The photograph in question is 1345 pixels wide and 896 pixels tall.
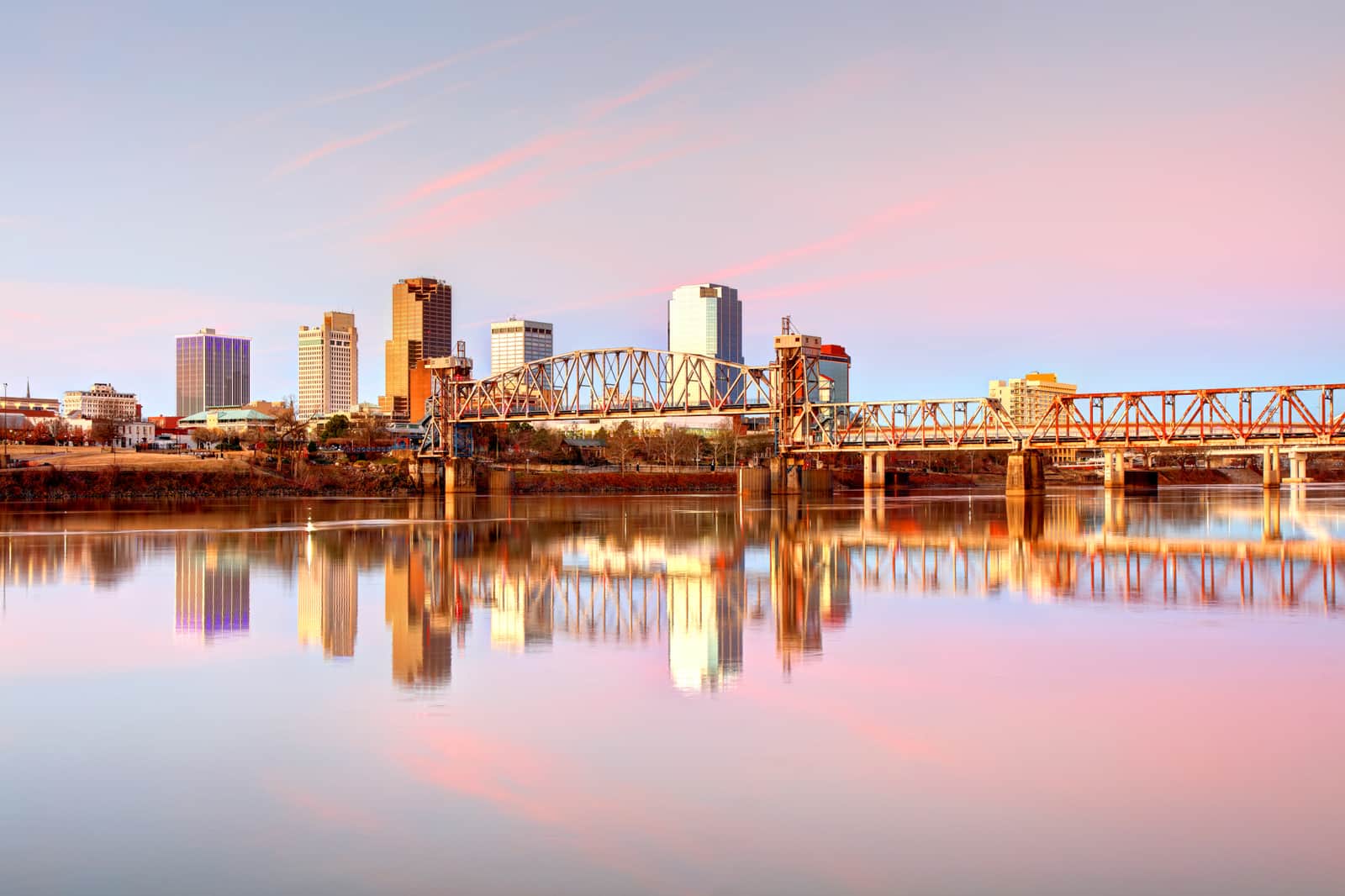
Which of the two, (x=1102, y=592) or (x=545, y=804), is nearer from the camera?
(x=545, y=804)

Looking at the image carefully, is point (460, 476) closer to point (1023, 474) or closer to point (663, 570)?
point (1023, 474)

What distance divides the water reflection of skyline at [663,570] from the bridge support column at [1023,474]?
47738mm

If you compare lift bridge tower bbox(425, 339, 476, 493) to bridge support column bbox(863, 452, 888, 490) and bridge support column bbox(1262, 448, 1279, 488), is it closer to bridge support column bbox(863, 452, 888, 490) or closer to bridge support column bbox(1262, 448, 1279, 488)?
bridge support column bbox(863, 452, 888, 490)

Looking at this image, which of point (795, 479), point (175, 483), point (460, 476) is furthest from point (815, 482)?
point (175, 483)

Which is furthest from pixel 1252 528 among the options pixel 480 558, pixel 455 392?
pixel 455 392

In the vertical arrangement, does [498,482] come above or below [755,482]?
below

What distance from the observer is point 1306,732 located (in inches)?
472

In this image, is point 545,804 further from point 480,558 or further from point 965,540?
point 965,540

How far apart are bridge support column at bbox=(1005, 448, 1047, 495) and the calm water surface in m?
79.6

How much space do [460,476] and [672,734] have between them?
117 metres

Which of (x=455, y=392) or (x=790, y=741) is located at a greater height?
(x=455, y=392)

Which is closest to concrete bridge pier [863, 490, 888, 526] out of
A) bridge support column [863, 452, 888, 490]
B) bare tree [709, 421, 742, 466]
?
bridge support column [863, 452, 888, 490]

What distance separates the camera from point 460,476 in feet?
415

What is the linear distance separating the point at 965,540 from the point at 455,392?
103 metres
